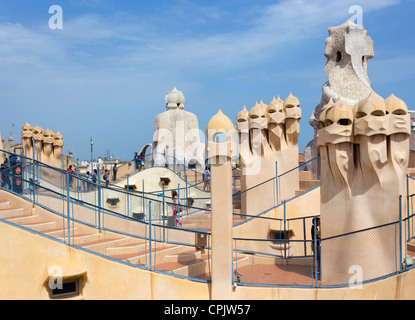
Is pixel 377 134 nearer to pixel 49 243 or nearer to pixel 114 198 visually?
pixel 49 243

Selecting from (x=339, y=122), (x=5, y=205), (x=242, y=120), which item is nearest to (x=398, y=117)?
(x=339, y=122)

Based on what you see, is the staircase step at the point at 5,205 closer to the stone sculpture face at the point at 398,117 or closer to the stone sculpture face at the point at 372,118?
the stone sculpture face at the point at 372,118

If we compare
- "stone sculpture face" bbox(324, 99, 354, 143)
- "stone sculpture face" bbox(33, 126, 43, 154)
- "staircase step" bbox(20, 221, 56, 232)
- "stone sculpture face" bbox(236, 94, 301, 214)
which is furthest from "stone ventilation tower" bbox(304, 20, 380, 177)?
"stone sculpture face" bbox(33, 126, 43, 154)

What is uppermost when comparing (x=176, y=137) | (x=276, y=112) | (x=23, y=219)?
(x=176, y=137)

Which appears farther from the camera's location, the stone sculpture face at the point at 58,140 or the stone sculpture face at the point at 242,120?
the stone sculpture face at the point at 58,140

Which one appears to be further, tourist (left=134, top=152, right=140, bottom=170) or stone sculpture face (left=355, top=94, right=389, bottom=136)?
tourist (left=134, top=152, right=140, bottom=170)

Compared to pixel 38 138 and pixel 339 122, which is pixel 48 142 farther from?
pixel 339 122

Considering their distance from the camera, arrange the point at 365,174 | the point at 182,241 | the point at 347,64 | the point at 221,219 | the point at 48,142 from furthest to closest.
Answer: the point at 48,142 → the point at 347,64 → the point at 182,241 → the point at 365,174 → the point at 221,219

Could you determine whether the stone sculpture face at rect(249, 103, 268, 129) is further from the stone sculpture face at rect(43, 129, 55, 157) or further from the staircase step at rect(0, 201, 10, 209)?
the stone sculpture face at rect(43, 129, 55, 157)

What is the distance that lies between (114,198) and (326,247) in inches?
369

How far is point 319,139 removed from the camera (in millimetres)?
9812

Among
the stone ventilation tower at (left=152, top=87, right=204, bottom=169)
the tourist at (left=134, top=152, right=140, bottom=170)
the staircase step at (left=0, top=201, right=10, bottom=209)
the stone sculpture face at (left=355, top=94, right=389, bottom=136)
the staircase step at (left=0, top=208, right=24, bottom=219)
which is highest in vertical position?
the stone ventilation tower at (left=152, top=87, right=204, bottom=169)

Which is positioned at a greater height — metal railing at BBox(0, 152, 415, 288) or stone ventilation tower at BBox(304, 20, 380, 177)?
stone ventilation tower at BBox(304, 20, 380, 177)

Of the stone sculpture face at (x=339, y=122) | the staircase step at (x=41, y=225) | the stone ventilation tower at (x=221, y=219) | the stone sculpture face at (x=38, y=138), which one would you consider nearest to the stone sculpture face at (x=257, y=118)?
the stone sculpture face at (x=339, y=122)
